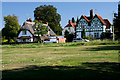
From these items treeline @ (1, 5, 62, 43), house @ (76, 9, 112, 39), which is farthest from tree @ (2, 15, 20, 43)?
house @ (76, 9, 112, 39)

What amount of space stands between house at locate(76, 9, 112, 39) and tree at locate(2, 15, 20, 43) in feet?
79.5

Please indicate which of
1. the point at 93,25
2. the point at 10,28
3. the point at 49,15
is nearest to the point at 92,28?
the point at 93,25

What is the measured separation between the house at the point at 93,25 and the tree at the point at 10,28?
79.5 feet

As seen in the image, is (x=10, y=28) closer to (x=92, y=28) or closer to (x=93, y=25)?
(x=92, y=28)

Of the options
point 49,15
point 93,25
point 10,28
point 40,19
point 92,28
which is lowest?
point 92,28

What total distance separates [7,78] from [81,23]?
65.3 meters

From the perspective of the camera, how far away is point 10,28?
75.3 metres

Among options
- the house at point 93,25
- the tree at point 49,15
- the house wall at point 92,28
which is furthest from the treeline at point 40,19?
the house at point 93,25

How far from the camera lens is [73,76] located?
6.46 meters

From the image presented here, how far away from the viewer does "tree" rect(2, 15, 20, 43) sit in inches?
2950

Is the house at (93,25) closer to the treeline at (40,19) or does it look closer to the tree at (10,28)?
the treeline at (40,19)

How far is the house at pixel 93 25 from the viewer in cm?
6738

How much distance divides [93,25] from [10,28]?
3118cm

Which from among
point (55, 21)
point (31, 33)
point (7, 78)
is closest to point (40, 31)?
point (31, 33)
